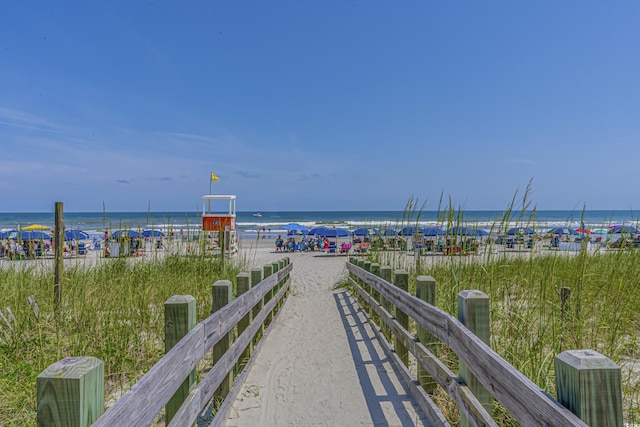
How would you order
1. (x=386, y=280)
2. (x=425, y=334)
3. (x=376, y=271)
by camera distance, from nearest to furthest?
1. (x=425, y=334)
2. (x=386, y=280)
3. (x=376, y=271)

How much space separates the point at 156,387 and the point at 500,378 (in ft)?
4.88

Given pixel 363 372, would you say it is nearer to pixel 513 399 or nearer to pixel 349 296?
pixel 513 399

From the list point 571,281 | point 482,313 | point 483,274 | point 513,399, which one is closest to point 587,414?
point 513,399

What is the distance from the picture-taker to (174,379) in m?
1.88

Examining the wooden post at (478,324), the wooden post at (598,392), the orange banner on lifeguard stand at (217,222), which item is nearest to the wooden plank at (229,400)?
the wooden post at (478,324)

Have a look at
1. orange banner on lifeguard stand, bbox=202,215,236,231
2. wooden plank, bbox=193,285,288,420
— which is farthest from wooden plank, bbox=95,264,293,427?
orange banner on lifeguard stand, bbox=202,215,236,231

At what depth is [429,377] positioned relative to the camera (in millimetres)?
3264

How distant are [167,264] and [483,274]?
211 inches

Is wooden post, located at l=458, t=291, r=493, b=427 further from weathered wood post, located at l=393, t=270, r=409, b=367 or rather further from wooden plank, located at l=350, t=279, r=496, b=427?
weathered wood post, located at l=393, t=270, r=409, b=367

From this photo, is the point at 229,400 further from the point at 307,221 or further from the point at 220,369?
the point at 307,221

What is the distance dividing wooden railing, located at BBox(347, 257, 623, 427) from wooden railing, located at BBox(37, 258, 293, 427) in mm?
1422

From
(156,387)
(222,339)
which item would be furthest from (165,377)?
(222,339)

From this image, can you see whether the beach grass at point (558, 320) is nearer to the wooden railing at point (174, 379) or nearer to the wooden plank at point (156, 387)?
the wooden railing at point (174, 379)

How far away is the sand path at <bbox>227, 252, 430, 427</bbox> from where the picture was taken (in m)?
3.09
